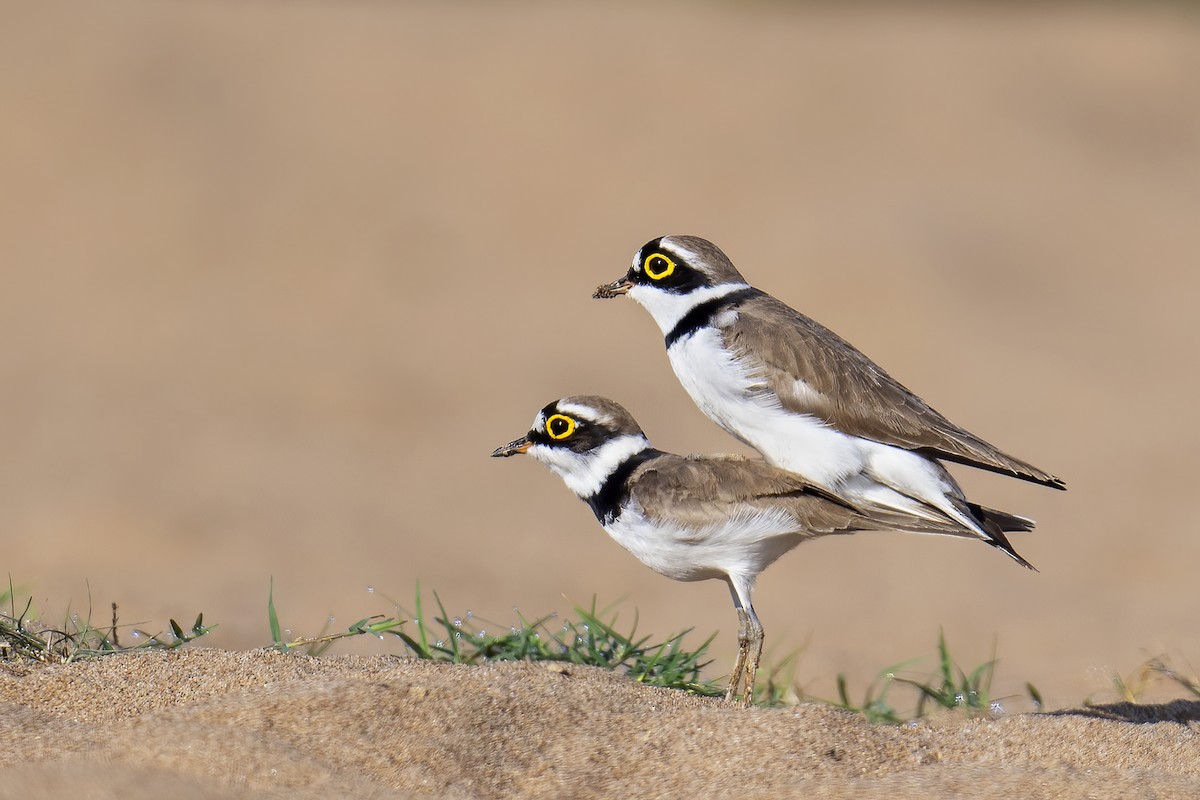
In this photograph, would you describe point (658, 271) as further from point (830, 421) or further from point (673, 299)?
point (830, 421)

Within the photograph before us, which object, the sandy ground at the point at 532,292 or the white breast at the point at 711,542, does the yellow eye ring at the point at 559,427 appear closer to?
the white breast at the point at 711,542

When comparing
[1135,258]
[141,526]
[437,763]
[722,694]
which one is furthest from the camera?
[1135,258]

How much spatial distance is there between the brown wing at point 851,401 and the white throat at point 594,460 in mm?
497

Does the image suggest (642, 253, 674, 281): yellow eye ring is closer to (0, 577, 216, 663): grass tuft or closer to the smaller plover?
the smaller plover

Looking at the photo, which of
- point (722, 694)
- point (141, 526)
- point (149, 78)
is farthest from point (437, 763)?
point (149, 78)

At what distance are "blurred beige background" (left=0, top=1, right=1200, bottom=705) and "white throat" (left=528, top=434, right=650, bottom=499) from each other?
1.60 meters

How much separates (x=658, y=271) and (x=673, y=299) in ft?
0.38

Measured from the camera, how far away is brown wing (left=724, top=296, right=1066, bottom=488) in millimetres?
4898

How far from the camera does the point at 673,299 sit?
5227 mm

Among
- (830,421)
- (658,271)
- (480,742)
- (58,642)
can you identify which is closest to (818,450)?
(830,421)

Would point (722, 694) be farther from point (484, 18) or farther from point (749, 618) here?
point (484, 18)

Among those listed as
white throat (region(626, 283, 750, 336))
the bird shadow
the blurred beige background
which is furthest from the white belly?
the blurred beige background

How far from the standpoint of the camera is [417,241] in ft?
56.5

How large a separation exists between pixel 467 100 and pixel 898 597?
11346 mm
